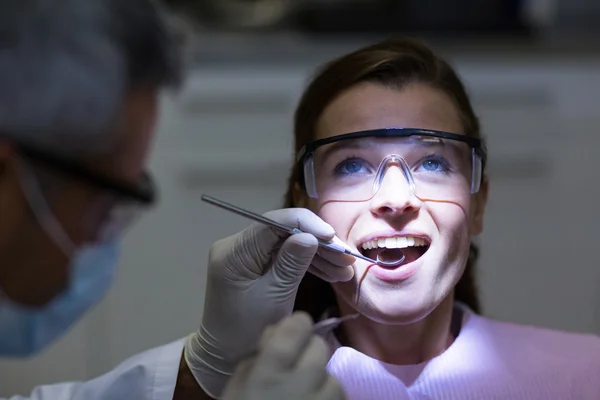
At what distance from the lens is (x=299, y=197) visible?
1.50 meters

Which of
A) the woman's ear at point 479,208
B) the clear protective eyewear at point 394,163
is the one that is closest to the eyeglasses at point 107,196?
the clear protective eyewear at point 394,163

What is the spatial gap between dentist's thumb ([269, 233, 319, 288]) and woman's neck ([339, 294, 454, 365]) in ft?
0.50

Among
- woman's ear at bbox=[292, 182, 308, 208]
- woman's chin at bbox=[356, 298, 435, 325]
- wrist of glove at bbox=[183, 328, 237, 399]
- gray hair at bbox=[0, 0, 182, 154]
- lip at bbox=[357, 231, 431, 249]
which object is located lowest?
wrist of glove at bbox=[183, 328, 237, 399]

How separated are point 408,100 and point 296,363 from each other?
52cm

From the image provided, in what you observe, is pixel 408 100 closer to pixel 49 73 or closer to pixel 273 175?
pixel 49 73

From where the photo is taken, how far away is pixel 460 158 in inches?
55.3

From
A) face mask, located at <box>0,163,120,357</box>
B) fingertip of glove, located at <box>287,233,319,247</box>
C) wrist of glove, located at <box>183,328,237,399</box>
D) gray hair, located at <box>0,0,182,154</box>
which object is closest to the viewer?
gray hair, located at <box>0,0,182,154</box>

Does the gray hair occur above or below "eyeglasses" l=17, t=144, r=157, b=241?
above

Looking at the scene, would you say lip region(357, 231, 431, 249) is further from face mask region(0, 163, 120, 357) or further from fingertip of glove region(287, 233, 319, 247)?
face mask region(0, 163, 120, 357)

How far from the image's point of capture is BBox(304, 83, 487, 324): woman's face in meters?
1.31

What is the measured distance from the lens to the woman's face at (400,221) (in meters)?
1.31

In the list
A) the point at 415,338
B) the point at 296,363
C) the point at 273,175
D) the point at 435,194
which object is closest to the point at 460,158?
the point at 435,194

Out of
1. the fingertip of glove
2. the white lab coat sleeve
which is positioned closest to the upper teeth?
the fingertip of glove

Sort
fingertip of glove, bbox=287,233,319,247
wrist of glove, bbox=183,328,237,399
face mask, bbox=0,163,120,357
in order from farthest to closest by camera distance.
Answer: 1. wrist of glove, bbox=183,328,237,399
2. fingertip of glove, bbox=287,233,319,247
3. face mask, bbox=0,163,120,357
